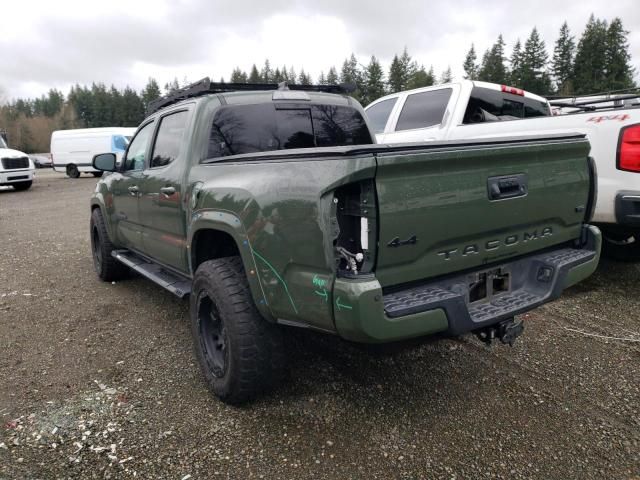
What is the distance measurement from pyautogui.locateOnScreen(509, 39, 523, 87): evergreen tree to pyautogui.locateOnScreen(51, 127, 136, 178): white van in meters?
56.5

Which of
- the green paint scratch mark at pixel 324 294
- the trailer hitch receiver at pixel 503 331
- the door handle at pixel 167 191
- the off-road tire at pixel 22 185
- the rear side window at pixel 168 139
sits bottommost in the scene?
the trailer hitch receiver at pixel 503 331

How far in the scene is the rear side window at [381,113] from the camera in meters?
6.68

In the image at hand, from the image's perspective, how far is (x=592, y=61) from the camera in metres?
60.3

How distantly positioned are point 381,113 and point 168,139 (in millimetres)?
3862

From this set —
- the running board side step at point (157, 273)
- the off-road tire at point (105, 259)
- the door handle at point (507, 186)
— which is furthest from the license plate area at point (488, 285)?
the off-road tire at point (105, 259)

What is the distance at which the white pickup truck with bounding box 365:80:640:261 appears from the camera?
3.85 m

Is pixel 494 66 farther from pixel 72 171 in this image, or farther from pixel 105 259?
pixel 105 259

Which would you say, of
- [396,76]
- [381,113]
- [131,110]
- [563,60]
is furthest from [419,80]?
[381,113]

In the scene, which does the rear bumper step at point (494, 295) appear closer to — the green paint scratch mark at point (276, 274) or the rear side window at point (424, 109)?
the green paint scratch mark at point (276, 274)

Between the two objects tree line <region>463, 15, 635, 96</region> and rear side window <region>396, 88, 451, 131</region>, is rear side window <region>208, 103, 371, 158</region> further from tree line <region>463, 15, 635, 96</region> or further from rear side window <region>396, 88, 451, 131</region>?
tree line <region>463, 15, 635, 96</region>

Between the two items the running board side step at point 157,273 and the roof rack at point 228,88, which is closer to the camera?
the running board side step at point 157,273

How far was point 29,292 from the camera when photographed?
5.20m

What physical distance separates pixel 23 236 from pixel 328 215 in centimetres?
880

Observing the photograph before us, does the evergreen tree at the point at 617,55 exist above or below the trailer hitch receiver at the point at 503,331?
above
